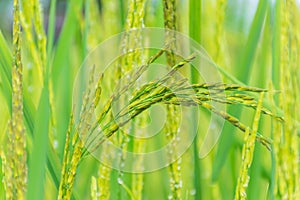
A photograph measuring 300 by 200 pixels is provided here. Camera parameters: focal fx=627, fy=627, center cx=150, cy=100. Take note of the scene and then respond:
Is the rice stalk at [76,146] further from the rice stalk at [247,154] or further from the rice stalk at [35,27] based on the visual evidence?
the rice stalk at [35,27]

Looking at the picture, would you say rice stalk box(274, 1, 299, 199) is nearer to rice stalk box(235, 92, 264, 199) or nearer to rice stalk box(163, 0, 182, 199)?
rice stalk box(235, 92, 264, 199)

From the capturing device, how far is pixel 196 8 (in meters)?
0.74

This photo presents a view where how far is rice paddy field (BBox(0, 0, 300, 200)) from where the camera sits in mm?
457

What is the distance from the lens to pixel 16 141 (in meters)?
0.46

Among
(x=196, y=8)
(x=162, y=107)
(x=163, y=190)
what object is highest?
(x=196, y=8)

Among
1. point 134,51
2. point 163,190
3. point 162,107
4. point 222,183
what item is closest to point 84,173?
point 163,190

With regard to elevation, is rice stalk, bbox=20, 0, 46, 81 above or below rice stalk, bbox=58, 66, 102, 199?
above

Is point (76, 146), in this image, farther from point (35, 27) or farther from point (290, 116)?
point (35, 27)

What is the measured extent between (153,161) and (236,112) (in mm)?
186

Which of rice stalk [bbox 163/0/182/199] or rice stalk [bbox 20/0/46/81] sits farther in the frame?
rice stalk [bbox 20/0/46/81]

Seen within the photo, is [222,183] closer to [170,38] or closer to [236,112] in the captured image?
[236,112]

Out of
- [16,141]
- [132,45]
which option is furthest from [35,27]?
[16,141]

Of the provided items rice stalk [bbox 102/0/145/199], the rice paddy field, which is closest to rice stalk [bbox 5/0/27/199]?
the rice paddy field

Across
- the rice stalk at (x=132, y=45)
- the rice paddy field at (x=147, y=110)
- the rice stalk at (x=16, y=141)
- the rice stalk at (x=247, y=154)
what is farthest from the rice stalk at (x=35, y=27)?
the rice stalk at (x=247, y=154)
